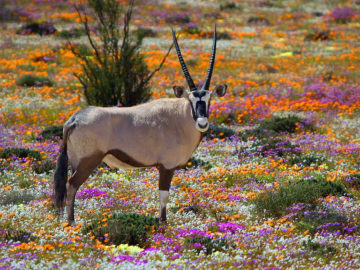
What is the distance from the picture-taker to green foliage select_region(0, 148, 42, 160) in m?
12.3

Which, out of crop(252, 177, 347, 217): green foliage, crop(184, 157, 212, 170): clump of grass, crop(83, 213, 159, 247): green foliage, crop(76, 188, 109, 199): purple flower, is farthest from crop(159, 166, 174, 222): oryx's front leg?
crop(184, 157, 212, 170): clump of grass

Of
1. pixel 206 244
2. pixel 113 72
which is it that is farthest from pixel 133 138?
pixel 113 72

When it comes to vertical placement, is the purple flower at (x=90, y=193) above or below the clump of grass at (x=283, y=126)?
below

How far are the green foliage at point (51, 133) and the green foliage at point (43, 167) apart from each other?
248 centimetres

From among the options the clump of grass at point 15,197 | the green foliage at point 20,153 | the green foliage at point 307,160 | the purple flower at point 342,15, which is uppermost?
the purple flower at point 342,15

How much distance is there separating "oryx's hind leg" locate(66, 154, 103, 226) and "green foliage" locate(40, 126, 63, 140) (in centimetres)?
635

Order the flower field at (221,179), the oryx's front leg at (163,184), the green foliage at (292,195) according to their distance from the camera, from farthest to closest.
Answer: the green foliage at (292,195) → the oryx's front leg at (163,184) → the flower field at (221,179)

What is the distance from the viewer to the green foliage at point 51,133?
46.9ft

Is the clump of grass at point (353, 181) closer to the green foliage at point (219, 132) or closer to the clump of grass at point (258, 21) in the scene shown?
the green foliage at point (219, 132)

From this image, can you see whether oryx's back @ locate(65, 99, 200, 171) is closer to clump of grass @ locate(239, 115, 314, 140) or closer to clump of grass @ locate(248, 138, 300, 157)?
clump of grass @ locate(248, 138, 300, 157)

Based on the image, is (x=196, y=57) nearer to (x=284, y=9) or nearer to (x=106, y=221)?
(x=106, y=221)

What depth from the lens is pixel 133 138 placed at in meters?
8.15

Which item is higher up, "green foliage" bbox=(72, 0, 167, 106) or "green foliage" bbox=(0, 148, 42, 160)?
"green foliage" bbox=(72, 0, 167, 106)

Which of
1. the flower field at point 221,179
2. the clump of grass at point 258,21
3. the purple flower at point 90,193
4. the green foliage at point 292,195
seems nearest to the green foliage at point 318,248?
the flower field at point 221,179
